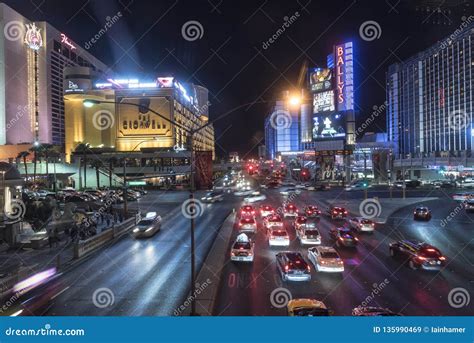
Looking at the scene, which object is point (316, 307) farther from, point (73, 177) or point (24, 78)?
point (24, 78)

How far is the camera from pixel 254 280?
60.8 ft

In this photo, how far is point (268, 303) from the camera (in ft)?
50.3

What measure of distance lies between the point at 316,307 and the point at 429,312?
4.71m

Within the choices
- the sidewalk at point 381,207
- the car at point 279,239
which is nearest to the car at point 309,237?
the car at point 279,239

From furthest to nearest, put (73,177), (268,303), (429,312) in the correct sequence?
(73,177), (268,303), (429,312)

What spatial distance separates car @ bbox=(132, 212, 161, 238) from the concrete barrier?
4.61ft

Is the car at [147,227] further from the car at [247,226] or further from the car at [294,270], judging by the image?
the car at [294,270]

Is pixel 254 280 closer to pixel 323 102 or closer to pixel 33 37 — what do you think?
pixel 323 102

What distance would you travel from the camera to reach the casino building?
97312 mm

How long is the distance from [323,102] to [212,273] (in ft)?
248

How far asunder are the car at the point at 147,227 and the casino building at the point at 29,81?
78537mm

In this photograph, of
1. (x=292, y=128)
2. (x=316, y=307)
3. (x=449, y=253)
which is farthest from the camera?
(x=292, y=128)

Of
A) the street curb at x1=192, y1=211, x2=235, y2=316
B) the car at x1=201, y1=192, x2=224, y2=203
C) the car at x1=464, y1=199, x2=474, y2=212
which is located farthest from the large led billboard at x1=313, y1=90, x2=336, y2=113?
→ the street curb at x1=192, y1=211, x2=235, y2=316

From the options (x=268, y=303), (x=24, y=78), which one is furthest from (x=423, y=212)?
(x=24, y=78)
